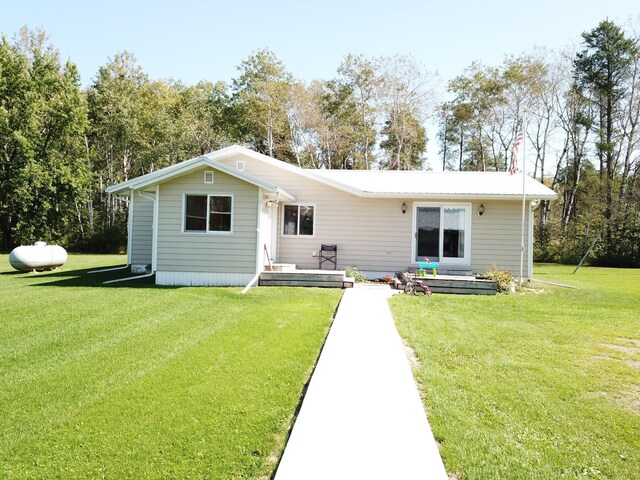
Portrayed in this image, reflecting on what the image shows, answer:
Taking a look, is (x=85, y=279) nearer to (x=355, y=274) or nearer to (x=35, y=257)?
(x=35, y=257)

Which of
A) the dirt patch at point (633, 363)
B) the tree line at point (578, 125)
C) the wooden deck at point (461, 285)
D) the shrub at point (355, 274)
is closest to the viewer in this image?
the dirt patch at point (633, 363)

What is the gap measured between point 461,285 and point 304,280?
3.96 m

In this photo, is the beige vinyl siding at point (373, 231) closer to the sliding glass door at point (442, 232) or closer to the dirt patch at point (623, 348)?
the sliding glass door at point (442, 232)

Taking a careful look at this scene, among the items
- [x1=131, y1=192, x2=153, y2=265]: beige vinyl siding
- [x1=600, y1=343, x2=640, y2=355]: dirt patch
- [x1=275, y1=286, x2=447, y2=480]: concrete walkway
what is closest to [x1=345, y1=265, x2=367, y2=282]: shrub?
[x1=275, y1=286, x2=447, y2=480]: concrete walkway

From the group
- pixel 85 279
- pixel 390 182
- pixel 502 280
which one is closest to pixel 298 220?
pixel 390 182

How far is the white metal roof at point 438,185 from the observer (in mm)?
11312

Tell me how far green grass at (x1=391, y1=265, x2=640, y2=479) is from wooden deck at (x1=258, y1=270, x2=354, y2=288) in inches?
111

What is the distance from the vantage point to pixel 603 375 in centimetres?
426

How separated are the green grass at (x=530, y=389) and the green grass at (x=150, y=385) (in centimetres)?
132

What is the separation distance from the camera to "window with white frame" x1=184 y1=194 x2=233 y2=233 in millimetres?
10266

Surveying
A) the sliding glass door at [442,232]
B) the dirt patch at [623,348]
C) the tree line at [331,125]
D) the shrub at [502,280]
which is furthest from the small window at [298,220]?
the tree line at [331,125]

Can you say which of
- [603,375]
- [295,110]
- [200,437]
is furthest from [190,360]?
[295,110]

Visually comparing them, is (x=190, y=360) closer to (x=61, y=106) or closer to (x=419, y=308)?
(x=419, y=308)

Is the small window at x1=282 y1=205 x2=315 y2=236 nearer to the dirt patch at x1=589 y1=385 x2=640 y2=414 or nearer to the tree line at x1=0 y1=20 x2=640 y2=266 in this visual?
the dirt patch at x1=589 y1=385 x2=640 y2=414
